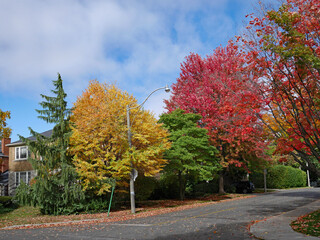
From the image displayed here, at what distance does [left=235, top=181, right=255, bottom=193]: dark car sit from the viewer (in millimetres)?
35703

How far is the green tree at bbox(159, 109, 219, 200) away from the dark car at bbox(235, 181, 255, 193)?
32.9 feet

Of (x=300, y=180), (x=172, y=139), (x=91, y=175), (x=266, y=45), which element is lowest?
(x=300, y=180)

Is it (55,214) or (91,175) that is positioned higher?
(91,175)

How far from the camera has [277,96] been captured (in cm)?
1274

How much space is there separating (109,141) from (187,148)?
313 inches

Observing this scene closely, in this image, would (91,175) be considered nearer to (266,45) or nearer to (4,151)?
(266,45)

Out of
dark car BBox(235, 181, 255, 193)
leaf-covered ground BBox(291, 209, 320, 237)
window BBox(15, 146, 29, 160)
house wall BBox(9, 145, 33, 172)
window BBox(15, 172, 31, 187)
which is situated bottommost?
dark car BBox(235, 181, 255, 193)

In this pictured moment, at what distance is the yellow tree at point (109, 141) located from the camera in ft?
63.2

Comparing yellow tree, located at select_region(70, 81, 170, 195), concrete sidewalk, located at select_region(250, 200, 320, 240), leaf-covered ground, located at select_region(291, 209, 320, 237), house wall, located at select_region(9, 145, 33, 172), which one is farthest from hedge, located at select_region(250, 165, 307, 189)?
concrete sidewalk, located at select_region(250, 200, 320, 240)

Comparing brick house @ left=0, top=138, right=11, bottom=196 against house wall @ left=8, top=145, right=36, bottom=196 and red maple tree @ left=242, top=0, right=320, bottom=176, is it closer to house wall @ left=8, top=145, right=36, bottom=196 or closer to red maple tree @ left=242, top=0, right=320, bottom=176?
house wall @ left=8, top=145, right=36, bottom=196

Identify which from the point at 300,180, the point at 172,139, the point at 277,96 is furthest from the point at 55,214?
the point at 300,180

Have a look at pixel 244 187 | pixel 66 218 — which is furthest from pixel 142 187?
pixel 244 187

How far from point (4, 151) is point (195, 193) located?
2551cm

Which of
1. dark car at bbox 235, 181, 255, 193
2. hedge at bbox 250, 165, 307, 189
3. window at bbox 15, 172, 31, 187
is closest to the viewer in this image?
window at bbox 15, 172, 31, 187
